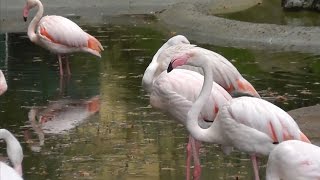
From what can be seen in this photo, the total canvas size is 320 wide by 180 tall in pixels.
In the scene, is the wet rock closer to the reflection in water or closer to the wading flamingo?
the reflection in water

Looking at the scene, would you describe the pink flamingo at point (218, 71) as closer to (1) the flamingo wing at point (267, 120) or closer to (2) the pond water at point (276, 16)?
(1) the flamingo wing at point (267, 120)

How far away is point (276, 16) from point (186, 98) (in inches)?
487

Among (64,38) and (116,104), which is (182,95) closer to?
(116,104)

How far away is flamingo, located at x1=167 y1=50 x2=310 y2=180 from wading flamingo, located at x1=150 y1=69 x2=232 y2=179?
1.35ft

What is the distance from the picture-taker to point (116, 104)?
401 inches

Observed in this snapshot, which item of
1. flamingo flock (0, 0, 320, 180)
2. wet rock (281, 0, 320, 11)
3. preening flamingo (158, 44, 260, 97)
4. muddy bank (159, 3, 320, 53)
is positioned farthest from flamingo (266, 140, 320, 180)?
wet rock (281, 0, 320, 11)

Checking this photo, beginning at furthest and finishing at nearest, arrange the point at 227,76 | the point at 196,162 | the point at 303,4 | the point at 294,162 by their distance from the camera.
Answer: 1. the point at 303,4
2. the point at 227,76
3. the point at 196,162
4. the point at 294,162

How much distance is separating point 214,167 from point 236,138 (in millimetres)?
1065

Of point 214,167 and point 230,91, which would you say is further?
point 230,91

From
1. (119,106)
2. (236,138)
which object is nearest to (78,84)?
(119,106)

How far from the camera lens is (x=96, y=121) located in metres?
9.48

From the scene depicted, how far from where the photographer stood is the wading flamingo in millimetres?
7184

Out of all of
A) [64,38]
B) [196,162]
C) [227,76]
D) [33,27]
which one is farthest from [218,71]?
[33,27]

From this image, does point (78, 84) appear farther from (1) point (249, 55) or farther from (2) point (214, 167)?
(2) point (214, 167)
